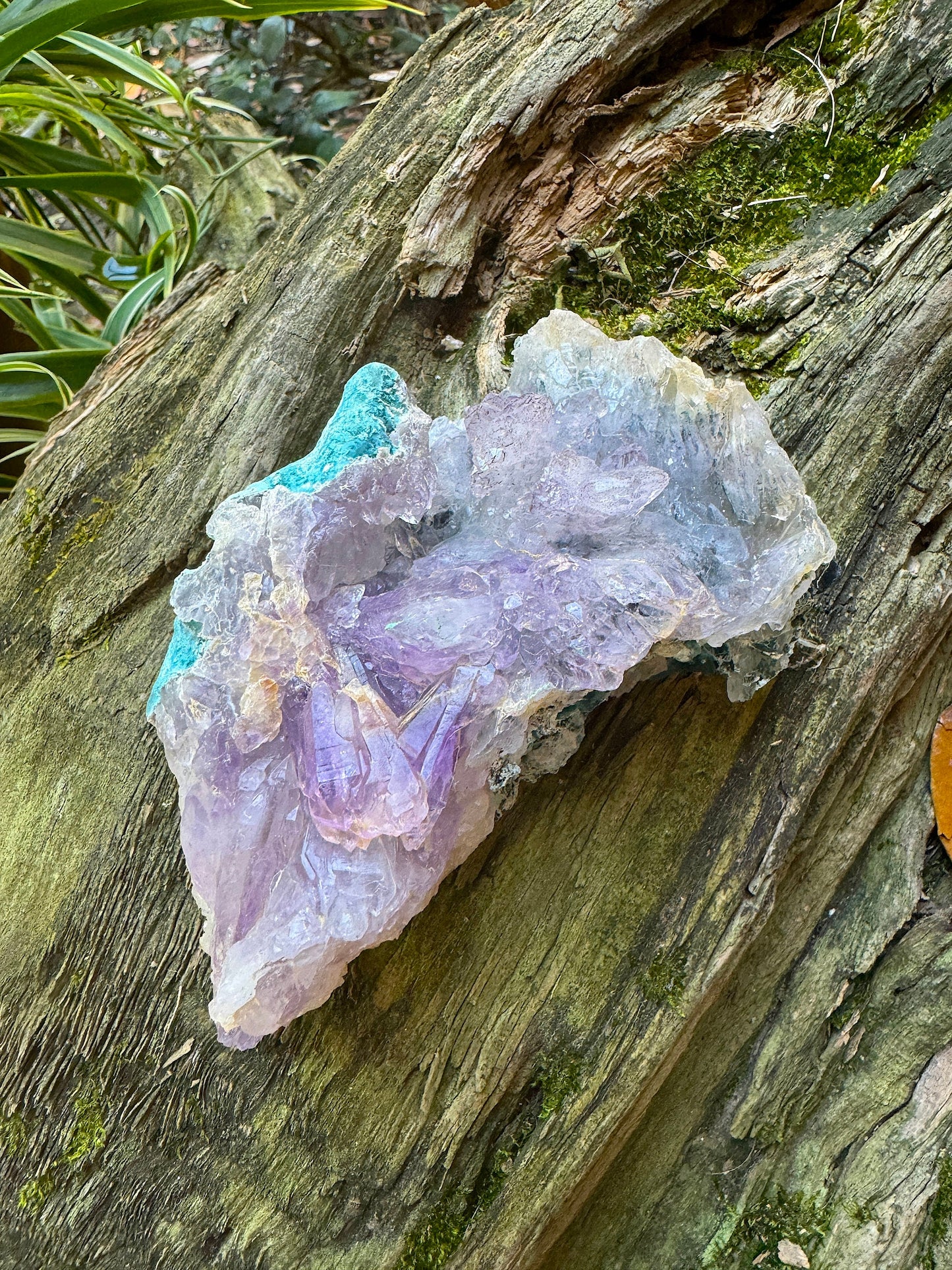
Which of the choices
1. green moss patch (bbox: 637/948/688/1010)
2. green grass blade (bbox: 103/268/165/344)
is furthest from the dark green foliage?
green moss patch (bbox: 637/948/688/1010)

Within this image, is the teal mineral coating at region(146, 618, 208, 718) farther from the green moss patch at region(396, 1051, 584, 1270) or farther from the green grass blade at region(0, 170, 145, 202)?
the green grass blade at region(0, 170, 145, 202)

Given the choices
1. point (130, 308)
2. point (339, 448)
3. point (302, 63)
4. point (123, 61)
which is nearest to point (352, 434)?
point (339, 448)

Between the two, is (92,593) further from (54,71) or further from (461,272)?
(54,71)

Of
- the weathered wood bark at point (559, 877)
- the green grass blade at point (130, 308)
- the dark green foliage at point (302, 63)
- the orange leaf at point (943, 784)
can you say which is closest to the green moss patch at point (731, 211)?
the weathered wood bark at point (559, 877)

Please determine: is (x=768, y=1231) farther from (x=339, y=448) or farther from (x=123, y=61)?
(x=123, y=61)

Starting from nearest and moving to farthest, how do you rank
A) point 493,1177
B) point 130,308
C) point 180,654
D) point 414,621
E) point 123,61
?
point 414,621 < point 180,654 < point 493,1177 < point 123,61 < point 130,308

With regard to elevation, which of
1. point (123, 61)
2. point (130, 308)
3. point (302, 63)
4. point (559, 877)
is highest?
point (123, 61)

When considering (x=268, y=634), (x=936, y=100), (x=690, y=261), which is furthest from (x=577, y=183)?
(x=268, y=634)
